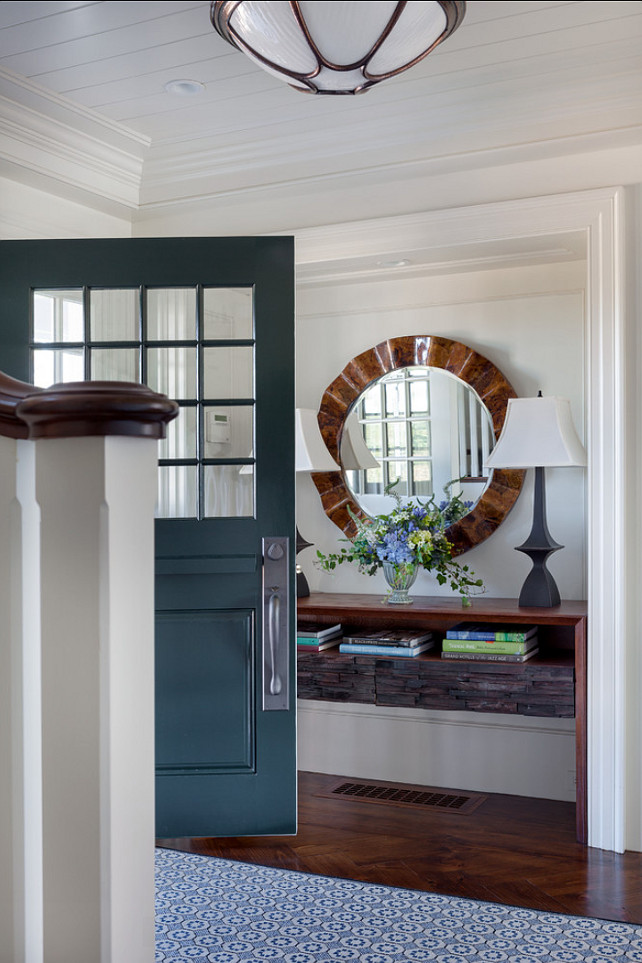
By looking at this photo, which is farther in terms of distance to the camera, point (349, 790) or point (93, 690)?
point (349, 790)

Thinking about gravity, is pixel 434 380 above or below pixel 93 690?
above

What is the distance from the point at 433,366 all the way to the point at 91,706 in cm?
329

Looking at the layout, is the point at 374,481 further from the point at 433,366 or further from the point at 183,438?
the point at 183,438

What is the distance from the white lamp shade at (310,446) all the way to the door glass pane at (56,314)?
1197 millimetres

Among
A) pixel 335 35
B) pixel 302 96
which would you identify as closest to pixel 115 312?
A: pixel 302 96

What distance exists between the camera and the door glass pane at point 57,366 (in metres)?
3.28

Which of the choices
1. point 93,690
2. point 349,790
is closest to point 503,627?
point 349,790

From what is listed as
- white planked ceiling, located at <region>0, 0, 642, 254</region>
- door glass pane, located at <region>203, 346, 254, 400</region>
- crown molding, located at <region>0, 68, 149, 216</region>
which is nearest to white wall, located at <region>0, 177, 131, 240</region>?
crown molding, located at <region>0, 68, 149, 216</region>

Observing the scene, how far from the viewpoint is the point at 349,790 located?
397 cm

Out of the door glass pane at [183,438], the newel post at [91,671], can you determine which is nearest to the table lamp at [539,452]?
the door glass pane at [183,438]

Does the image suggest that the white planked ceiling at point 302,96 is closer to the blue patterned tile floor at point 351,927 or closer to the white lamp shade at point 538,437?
the white lamp shade at point 538,437

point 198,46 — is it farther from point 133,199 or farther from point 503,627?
point 503,627

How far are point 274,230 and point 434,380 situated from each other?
1019 mm

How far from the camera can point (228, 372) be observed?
10.7 feet
